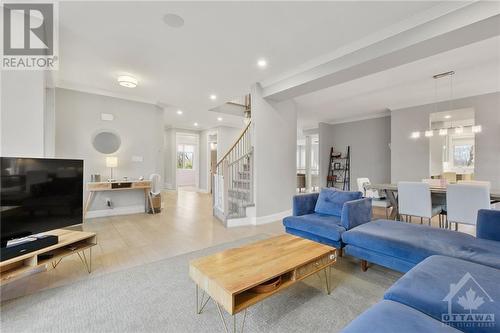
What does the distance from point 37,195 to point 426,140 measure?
739cm

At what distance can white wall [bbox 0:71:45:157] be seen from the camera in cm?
205

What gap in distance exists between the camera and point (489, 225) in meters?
2.05

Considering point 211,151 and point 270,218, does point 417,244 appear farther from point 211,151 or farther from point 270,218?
point 211,151

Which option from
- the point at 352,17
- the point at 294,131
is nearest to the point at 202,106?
the point at 294,131

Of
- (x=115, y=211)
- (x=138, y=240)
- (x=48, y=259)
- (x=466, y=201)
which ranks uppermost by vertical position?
(x=466, y=201)

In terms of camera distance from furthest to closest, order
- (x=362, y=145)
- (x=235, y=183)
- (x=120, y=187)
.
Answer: (x=362, y=145) < (x=235, y=183) < (x=120, y=187)

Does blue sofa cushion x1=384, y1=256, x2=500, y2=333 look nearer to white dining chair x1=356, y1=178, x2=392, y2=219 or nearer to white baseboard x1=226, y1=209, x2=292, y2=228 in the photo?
white baseboard x1=226, y1=209, x2=292, y2=228

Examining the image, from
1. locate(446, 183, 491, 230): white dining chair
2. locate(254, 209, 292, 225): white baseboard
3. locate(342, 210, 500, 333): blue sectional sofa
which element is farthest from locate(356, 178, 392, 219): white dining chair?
locate(342, 210, 500, 333): blue sectional sofa

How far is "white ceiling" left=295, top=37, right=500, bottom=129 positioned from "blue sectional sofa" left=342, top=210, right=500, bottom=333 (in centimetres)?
256

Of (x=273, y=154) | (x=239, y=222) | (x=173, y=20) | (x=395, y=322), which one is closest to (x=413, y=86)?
(x=273, y=154)

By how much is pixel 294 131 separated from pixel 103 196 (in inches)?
182

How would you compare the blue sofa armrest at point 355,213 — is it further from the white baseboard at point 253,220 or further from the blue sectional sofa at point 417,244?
the white baseboard at point 253,220

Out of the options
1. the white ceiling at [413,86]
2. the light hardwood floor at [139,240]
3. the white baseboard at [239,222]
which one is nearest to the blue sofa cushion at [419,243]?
the light hardwood floor at [139,240]

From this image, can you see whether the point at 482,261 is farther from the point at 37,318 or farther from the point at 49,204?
the point at 49,204
